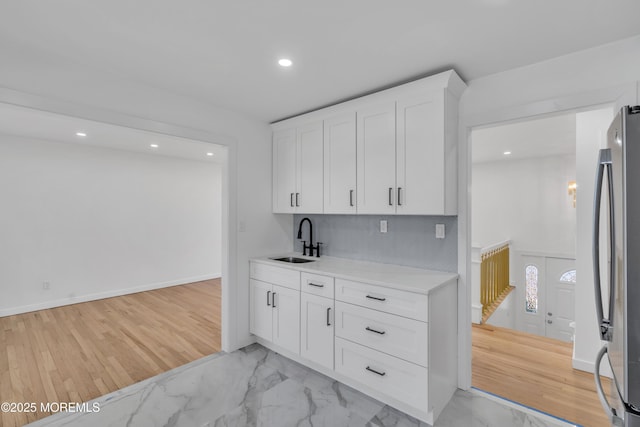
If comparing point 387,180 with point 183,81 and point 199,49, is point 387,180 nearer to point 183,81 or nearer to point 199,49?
point 199,49

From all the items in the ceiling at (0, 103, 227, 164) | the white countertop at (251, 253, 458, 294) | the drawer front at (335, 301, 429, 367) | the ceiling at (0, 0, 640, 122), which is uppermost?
the ceiling at (0, 103, 227, 164)

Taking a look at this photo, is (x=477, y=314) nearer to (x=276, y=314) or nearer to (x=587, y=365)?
(x=587, y=365)

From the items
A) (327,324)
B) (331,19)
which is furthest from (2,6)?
(327,324)

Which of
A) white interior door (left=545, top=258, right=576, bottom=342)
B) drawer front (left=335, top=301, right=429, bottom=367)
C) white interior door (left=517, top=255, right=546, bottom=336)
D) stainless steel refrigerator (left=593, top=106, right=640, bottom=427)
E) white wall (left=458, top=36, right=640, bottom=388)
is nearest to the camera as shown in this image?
stainless steel refrigerator (left=593, top=106, right=640, bottom=427)

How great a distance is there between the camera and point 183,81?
8.08ft

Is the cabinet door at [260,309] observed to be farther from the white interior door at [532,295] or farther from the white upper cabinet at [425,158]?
the white interior door at [532,295]

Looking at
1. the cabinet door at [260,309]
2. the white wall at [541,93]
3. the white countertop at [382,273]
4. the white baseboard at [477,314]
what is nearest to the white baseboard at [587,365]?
the white wall at [541,93]

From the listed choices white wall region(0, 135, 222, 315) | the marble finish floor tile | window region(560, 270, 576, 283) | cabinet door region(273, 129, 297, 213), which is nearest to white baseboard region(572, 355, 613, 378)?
the marble finish floor tile

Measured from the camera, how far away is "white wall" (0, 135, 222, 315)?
4.30 metres

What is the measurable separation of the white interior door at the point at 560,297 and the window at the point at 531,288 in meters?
0.20

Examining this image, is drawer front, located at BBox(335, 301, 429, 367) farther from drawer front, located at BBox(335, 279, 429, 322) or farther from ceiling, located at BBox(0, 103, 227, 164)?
ceiling, located at BBox(0, 103, 227, 164)

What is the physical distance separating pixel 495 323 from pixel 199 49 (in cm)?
664

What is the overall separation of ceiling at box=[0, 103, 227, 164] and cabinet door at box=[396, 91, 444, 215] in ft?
5.85

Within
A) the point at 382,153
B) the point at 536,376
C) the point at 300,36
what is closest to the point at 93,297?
the point at 382,153
